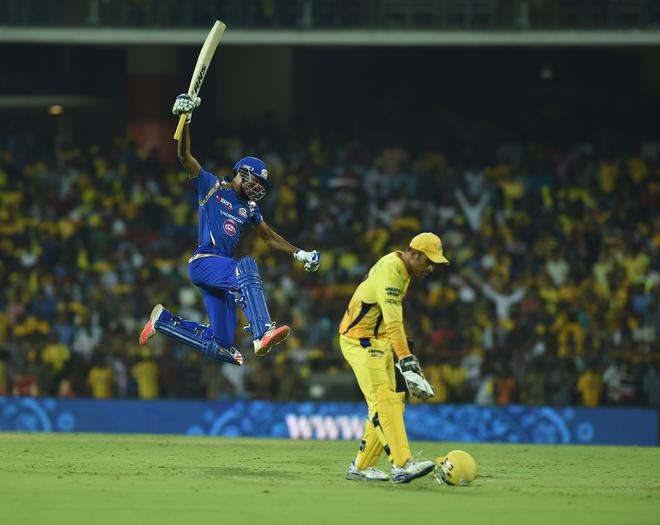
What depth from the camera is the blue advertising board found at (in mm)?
19641

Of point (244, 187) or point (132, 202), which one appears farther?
point (132, 202)

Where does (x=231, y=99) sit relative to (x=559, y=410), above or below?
above

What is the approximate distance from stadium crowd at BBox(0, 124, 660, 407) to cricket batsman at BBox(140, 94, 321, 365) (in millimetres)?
7516

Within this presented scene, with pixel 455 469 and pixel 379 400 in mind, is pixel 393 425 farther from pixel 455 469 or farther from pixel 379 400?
pixel 455 469

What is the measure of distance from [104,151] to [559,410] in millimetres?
13083

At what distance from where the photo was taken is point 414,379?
1027 centimetres

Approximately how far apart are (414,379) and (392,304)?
64 centimetres

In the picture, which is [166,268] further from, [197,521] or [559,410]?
[197,521]

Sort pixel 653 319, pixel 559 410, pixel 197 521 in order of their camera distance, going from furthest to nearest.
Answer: pixel 653 319, pixel 559 410, pixel 197 521

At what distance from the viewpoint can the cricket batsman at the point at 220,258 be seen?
1245 cm

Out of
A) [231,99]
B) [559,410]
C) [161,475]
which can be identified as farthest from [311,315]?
[161,475]

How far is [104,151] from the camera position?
28578 millimetres

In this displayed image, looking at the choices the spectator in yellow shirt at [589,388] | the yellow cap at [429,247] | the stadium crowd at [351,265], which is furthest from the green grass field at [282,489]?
the stadium crowd at [351,265]

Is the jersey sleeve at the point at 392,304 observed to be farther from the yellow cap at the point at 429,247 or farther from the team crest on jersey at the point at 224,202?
the team crest on jersey at the point at 224,202
